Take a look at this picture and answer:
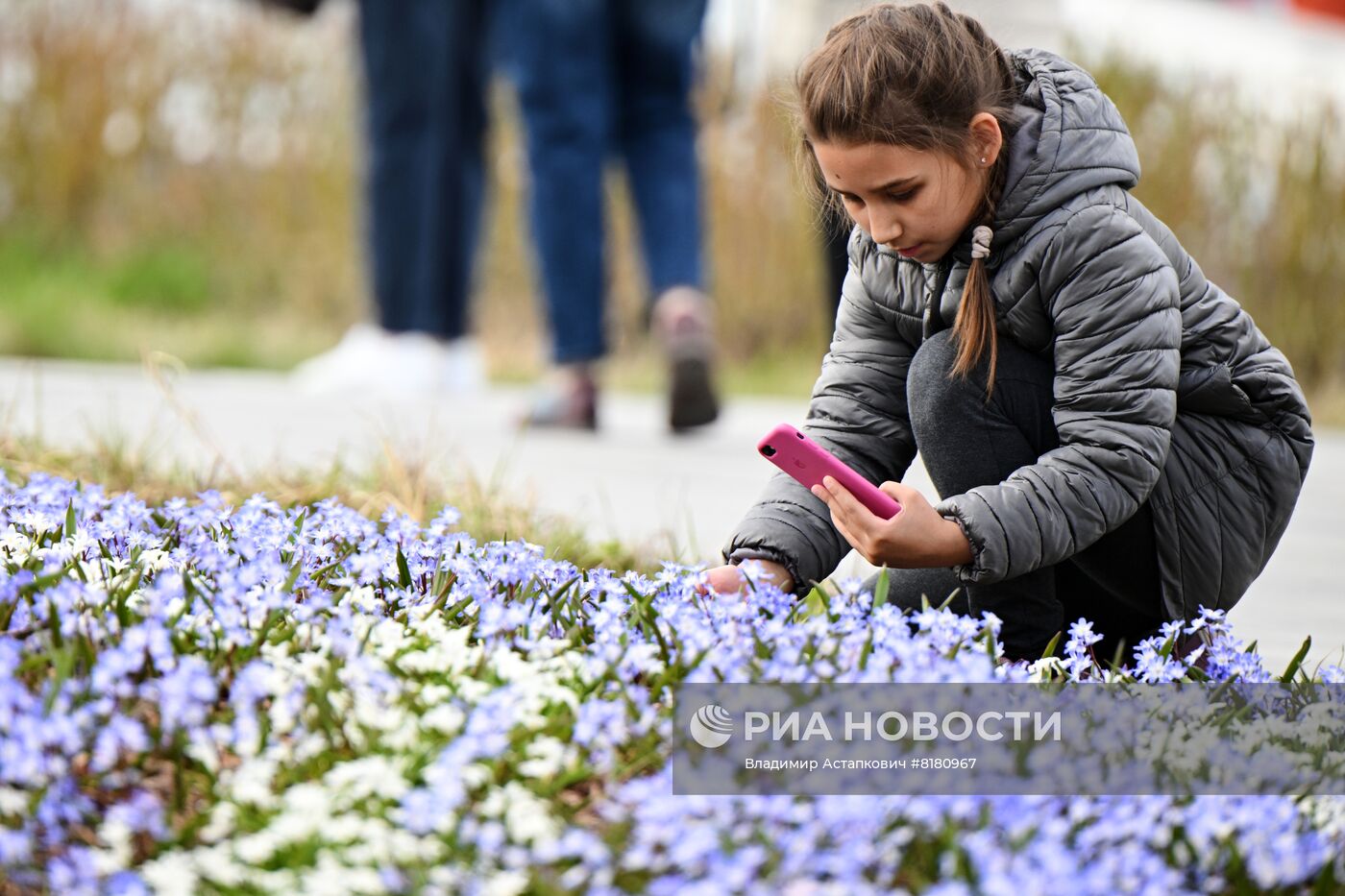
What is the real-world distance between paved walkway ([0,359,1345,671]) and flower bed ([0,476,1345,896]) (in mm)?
909

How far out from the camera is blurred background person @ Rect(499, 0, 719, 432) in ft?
14.6

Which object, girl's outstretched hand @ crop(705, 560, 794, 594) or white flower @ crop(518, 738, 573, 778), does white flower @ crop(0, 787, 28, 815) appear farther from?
girl's outstretched hand @ crop(705, 560, 794, 594)

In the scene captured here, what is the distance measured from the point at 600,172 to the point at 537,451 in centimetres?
92

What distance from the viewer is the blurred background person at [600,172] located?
4.46m

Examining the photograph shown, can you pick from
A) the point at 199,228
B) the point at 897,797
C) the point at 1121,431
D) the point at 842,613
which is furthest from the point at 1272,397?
the point at 199,228

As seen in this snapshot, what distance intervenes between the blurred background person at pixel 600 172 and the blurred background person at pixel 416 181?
57 centimetres

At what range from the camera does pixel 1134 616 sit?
87.1 inches

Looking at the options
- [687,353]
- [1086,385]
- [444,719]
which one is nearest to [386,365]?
[687,353]

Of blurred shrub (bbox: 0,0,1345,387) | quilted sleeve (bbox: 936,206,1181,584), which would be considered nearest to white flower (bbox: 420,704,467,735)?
quilted sleeve (bbox: 936,206,1181,584)

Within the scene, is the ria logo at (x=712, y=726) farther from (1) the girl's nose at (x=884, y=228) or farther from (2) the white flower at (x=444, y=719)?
(1) the girl's nose at (x=884, y=228)

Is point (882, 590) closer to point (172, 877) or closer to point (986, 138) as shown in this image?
point (986, 138)

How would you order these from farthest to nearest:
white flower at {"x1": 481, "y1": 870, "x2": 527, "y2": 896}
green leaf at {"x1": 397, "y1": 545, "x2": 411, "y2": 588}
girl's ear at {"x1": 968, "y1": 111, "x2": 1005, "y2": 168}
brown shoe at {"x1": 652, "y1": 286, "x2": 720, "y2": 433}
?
brown shoe at {"x1": 652, "y1": 286, "x2": 720, "y2": 433}, girl's ear at {"x1": 968, "y1": 111, "x2": 1005, "y2": 168}, green leaf at {"x1": 397, "y1": 545, "x2": 411, "y2": 588}, white flower at {"x1": 481, "y1": 870, "x2": 527, "y2": 896}

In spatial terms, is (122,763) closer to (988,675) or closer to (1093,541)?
(988,675)

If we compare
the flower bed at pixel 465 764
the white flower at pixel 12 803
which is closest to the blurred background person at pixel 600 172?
the flower bed at pixel 465 764
